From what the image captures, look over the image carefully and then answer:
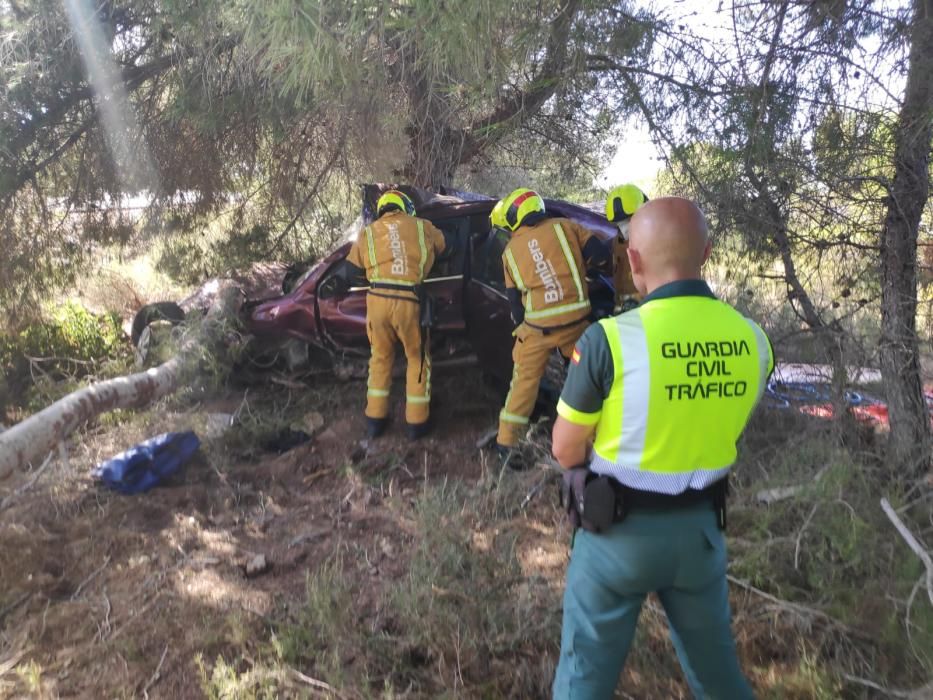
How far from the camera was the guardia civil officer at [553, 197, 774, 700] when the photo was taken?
1.71 m

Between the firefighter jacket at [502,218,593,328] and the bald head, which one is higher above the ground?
the bald head

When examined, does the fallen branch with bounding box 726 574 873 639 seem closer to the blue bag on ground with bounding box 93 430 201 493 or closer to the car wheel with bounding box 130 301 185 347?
the blue bag on ground with bounding box 93 430 201 493

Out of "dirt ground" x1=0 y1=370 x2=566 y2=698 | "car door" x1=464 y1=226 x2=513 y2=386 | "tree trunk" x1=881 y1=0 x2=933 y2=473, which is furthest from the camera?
"car door" x1=464 y1=226 x2=513 y2=386

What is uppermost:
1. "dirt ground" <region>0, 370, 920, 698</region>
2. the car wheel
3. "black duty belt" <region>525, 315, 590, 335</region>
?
"black duty belt" <region>525, 315, 590, 335</region>

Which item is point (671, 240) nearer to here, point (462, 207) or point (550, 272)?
point (550, 272)

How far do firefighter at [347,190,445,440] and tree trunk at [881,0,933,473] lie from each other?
2802 millimetres

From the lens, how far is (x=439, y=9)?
290cm

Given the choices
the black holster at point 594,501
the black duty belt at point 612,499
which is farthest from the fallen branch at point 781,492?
the black holster at point 594,501

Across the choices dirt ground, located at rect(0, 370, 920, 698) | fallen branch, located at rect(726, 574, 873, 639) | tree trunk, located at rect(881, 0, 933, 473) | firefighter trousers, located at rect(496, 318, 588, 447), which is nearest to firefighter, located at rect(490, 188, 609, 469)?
firefighter trousers, located at rect(496, 318, 588, 447)

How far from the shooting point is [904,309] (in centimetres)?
352

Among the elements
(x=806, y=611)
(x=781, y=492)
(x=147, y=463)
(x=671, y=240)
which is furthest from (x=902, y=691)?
(x=147, y=463)

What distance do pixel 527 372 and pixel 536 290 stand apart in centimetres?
53

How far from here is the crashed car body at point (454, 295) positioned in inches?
197

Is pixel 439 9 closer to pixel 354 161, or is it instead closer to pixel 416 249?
pixel 416 249
